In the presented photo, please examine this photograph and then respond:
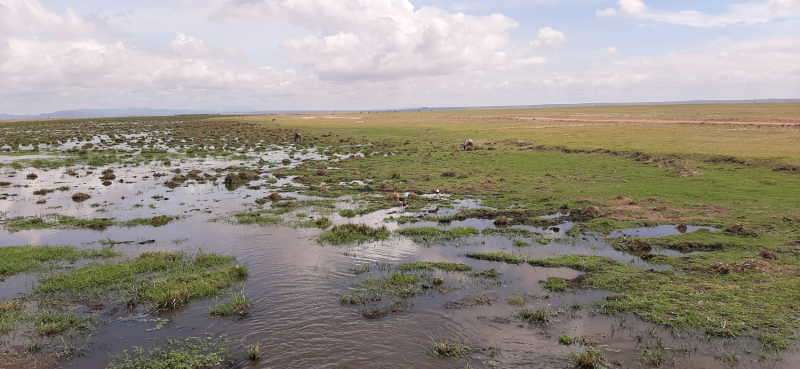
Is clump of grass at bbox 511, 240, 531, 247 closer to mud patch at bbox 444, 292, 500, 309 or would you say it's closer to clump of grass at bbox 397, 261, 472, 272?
clump of grass at bbox 397, 261, 472, 272

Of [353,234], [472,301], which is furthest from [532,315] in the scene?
[353,234]

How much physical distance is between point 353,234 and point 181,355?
33.2 feet

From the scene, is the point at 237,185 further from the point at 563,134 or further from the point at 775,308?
the point at 563,134

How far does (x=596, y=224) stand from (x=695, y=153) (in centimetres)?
2471

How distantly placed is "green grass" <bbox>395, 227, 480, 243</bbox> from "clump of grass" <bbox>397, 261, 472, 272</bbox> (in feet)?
9.76

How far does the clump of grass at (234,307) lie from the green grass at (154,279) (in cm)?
116

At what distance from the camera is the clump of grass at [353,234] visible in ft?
61.9

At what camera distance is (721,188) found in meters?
25.5

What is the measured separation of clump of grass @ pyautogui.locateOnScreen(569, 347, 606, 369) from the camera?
9469mm

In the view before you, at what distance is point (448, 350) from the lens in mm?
10297

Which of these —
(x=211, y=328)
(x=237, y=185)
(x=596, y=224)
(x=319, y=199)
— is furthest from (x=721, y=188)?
(x=237, y=185)

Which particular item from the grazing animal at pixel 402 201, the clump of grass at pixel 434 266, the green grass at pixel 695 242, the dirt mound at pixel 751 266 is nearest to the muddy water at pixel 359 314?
the clump of grass at pixel 434 266

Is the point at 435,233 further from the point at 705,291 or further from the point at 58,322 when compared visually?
the point at 58,322

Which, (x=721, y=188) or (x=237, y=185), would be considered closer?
(x=721, y=188)
